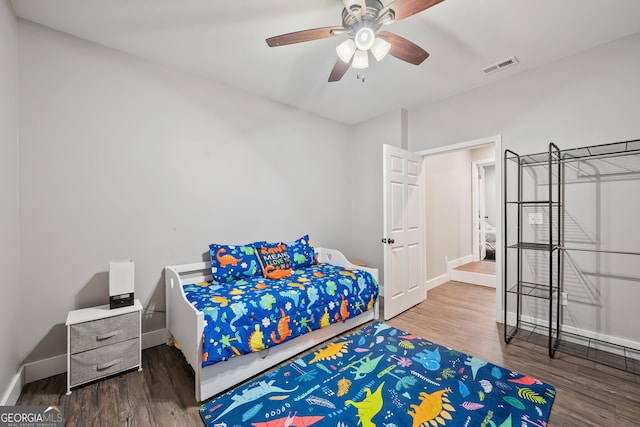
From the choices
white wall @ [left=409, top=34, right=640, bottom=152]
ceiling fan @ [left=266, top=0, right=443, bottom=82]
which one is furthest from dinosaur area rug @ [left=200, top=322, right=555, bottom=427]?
ceiling fan @ [left=266, top=0, right=443, bottom=82]

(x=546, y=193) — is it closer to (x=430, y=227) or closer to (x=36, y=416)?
(x=430, y=227)

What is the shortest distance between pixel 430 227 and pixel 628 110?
252cm

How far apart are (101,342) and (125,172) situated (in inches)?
54.1

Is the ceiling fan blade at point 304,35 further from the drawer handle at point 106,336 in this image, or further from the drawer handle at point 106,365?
the drawer handle at point 106,365

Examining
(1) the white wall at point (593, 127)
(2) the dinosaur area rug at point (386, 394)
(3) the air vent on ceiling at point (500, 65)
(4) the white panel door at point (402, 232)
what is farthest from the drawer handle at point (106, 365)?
(3) the air vent on ceiling at point (500, 65)

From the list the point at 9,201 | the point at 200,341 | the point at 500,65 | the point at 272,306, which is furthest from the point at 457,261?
the point at 9,201

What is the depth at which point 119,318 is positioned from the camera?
6.64 feet

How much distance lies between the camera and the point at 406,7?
1.55 metres

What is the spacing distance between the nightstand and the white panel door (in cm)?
240

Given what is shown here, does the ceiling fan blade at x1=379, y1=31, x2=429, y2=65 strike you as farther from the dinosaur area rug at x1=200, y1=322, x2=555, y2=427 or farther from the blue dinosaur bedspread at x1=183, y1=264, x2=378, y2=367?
the dinosaur area rug at x1=200, y1=322, x2=555, y2=427

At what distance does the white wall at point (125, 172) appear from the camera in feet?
6.79

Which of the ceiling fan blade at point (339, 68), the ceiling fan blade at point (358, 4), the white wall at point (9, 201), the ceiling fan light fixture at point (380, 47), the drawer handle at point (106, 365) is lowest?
the drawer handle at point (106, 365)

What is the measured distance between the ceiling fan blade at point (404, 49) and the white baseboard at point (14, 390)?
10.7ft

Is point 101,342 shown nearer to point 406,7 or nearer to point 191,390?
point 191,390
